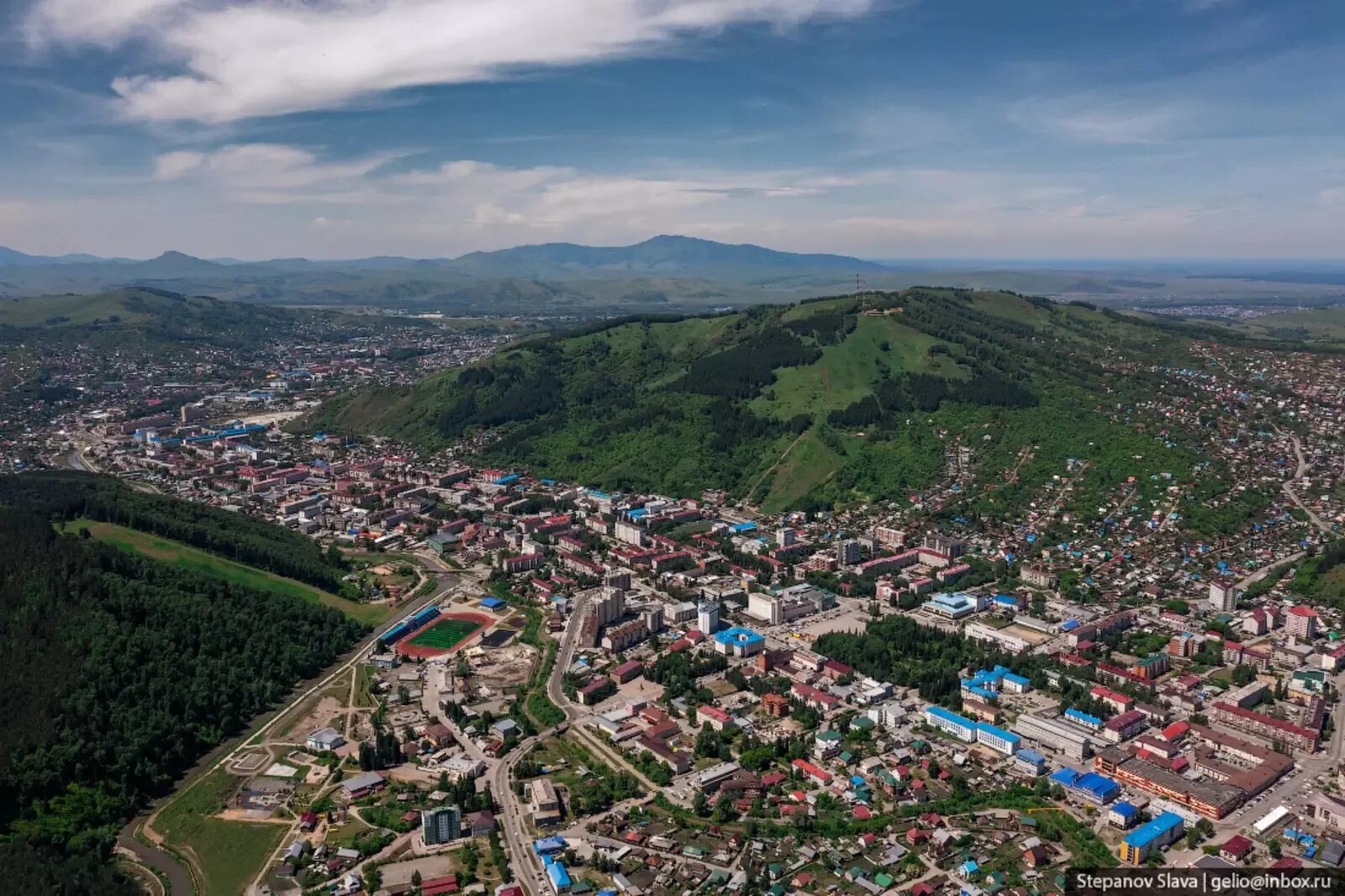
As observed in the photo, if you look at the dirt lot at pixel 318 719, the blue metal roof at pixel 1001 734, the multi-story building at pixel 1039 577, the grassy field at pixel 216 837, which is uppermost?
the multi-story building at pixel 1039 577

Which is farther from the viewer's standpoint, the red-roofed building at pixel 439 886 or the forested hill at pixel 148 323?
the forested hill at pixel 148 323

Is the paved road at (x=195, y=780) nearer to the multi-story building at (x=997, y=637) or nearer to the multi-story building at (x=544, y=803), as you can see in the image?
the multi-story building at (x=544, y=803)

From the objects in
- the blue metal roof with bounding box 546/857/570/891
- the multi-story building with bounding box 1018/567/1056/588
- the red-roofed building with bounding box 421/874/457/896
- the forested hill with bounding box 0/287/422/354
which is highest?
the forested hill with bounding box 0/287/422/354

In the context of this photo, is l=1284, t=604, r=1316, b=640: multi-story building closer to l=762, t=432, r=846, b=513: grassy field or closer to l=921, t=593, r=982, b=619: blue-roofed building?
l=921, t=593, r=982, b=619: blue-roofed building

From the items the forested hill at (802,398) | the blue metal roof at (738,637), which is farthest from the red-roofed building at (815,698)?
the forested hill at (802,398)

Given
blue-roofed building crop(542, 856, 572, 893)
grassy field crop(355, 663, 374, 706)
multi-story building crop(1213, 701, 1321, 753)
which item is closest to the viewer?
blue-roofed building crop(542, 856, 572, 893)

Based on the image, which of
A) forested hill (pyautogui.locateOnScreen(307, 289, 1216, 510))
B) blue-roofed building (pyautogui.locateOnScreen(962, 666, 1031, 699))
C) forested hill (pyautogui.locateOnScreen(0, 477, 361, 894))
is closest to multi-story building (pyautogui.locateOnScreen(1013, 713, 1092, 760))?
blue-roofed building (pyautogui.locateOnScreen(962, 666, 1031, 699))
